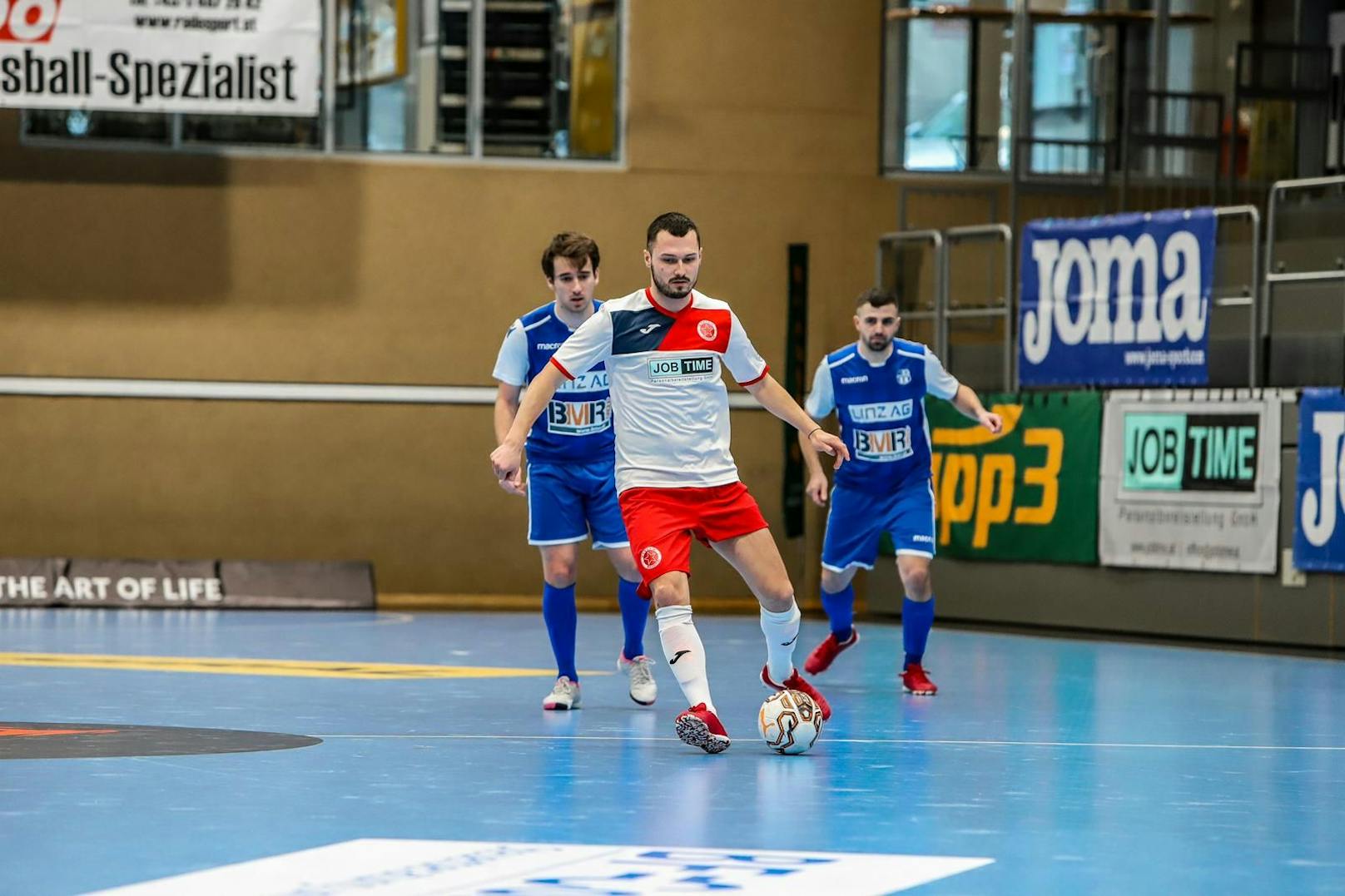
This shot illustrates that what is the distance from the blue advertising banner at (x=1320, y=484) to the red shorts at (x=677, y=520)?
6.65m

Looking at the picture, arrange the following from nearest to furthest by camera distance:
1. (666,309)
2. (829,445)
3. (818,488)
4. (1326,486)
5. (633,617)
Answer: (666,309), (829,445), (633,617), (818,488), (1326,486)

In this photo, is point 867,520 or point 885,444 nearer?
point 885,444

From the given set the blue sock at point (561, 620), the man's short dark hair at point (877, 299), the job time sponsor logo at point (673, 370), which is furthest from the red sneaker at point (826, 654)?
the job time sponsor logo at point (673, 370)

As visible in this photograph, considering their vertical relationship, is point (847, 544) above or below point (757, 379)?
below

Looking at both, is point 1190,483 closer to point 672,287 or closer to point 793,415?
point 793,415

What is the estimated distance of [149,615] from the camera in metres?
16.7

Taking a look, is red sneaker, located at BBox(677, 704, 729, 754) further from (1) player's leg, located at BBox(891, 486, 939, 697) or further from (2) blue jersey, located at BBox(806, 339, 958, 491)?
(2) blue jersey, located at BBox(806, 339, 958, 491)

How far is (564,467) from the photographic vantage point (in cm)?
1011

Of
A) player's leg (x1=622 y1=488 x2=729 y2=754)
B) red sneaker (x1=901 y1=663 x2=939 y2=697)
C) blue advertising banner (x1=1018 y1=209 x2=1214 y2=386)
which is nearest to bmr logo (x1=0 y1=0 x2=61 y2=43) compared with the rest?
blue advertising banner (x1=1018 y1=209 x2=1214 y2=386)

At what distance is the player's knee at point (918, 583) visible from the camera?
Result: 11.4m

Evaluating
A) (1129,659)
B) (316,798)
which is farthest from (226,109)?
(316,798)

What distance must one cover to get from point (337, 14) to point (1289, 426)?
9182mm

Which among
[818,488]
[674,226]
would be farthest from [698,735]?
[818,488]

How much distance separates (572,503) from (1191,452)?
6408mm
